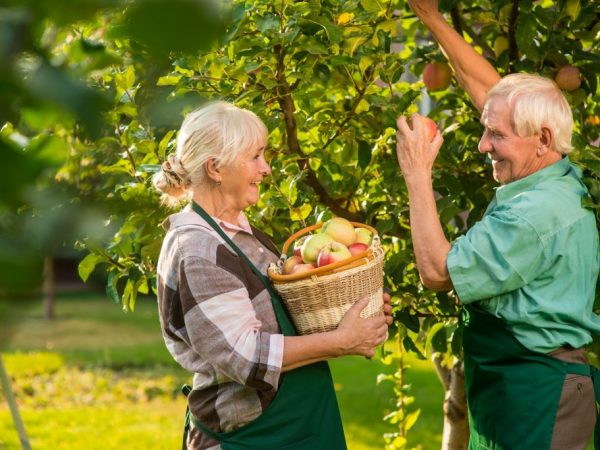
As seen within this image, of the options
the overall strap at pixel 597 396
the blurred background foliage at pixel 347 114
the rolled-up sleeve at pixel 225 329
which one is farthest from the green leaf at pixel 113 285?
the overall strap at pixel 597 396

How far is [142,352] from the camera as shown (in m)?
8.64

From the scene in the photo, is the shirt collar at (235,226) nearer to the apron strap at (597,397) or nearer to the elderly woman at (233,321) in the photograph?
the elderly woman at (233,321)

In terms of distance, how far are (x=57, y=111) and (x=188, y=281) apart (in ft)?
5.23

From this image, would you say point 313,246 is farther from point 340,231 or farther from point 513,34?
point 513,34

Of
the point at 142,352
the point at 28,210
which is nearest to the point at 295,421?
the point at 28,210

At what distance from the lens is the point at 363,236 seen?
223 cm

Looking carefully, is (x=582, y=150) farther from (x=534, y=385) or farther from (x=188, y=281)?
(x=188, y=281)

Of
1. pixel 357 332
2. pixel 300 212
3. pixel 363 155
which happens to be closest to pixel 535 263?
pixel 357 332

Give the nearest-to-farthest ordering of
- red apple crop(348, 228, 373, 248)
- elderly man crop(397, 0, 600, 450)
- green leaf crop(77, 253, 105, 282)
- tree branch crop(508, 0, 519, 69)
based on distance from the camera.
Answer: elderly man crop(397, 0, 600, 450), red apple crop(348, 228, 373, 248), green leaf crop(77, 253, 105, 282), tree branch crop(508, 0, 519, 69)

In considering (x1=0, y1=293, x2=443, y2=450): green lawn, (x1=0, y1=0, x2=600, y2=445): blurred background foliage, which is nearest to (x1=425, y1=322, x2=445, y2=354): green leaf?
(x1=0, y1=0, x2=600, y2=445): blurred background foliage

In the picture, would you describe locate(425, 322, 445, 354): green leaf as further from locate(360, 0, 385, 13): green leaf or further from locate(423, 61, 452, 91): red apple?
locate(360, 0, 385, 13): green leaf

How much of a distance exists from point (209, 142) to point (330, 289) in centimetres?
45

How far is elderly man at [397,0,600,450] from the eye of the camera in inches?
83.0

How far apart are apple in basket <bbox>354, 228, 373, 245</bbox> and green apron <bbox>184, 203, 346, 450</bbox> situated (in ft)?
0.82
